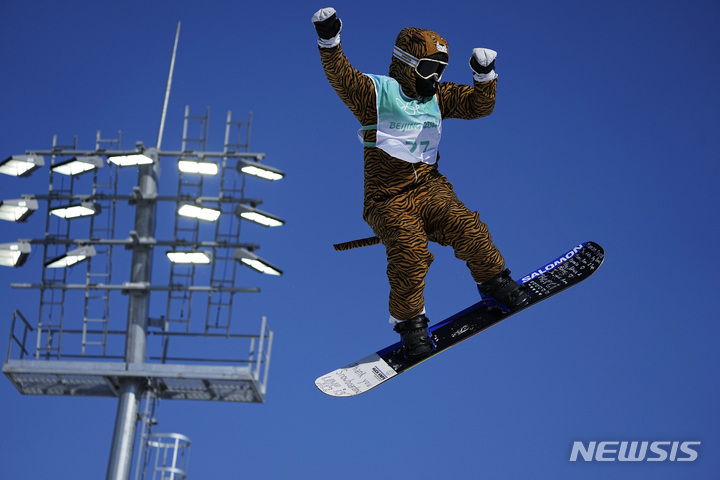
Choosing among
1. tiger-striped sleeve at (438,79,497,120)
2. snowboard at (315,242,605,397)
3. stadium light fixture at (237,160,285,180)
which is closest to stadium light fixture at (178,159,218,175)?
stadium light fixture at (237,160,285,180)

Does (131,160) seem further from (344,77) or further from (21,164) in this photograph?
(344,77)

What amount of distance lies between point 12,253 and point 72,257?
81 centimetres

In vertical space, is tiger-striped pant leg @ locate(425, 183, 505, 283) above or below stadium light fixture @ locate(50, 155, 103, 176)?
below

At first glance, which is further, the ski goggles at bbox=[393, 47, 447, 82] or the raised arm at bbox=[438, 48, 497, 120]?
the raised arm at bbox=[438, 48, 497, 120]

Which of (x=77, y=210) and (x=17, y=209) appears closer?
(x=77, y=210)

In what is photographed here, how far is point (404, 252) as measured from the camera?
534cm

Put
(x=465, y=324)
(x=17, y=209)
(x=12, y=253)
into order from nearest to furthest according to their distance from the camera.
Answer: (x=465, y=324) < (x=12, y=253) < (x=17, y=209)

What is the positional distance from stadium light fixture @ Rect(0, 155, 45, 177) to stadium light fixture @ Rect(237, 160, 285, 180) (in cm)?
289

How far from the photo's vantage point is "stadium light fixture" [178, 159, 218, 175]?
14.0 metres

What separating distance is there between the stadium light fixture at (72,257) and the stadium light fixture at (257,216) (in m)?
2.20

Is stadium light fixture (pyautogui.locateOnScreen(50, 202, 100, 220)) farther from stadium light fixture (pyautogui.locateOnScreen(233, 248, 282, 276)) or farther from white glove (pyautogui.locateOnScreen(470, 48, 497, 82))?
white glove (pyautogui.locateOnScreen(470, 48, 497, 82))

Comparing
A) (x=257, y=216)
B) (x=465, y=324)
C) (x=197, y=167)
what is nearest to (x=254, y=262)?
(x=257, y=216)

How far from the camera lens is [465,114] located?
5.72 m

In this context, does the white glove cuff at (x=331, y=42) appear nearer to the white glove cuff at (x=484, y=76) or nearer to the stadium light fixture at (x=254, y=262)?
the white glove cuff at (x=484, y=76)
